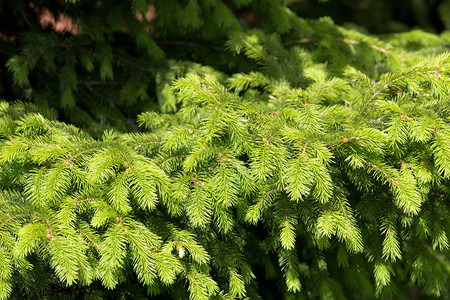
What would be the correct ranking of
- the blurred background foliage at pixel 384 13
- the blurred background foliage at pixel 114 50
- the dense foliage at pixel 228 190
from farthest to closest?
the blurred background foliage at pixel 384 13, the blurred background foliage at pixel 114 50, the dense foliage at pixel 228 190

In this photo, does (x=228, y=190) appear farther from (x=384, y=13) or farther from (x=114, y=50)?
(x=384, y=13)

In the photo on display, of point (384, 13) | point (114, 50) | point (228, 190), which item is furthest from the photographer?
point (384, 13)

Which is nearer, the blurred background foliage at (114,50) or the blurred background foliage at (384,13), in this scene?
the blurred background foliage at (114,50)

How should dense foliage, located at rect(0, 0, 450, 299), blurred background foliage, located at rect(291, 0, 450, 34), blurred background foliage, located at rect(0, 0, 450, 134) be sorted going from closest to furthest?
dense foliage, located at rect(0, 0, 450, 299) < blurred background foliage, located at rect(0, 0, 450, 134) < blurred background foliage, located at rect(291, 0, 450, 34)

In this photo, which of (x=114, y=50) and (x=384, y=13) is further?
(x=384, y=13)

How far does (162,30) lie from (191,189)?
151cm

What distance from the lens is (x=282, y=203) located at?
1.46m

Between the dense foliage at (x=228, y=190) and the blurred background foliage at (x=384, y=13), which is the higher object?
the dense foliage at (x=228, y=190)

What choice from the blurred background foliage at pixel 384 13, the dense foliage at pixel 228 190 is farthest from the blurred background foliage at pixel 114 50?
the blurred background foliage at pixel 384 13

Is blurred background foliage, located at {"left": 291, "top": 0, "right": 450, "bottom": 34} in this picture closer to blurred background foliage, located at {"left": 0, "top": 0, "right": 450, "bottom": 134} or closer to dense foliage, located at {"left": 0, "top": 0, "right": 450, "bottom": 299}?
blurred background foliage, located at {"left": 0, "top": 0, "right": 450, "bottom": 134}

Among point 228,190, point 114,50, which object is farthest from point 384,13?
point 228,190

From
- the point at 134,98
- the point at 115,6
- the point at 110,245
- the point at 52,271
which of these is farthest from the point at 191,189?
the point at 115,6

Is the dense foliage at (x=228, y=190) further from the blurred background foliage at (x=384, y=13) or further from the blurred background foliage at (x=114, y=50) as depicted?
the blurred background foliage at (x=384, y=13)

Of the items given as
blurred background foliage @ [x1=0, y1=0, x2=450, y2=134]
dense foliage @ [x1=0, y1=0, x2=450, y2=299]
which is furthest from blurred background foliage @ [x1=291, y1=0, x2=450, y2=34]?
dense foliage @ [x1=0, y1=0, x2=450, y2=299]
